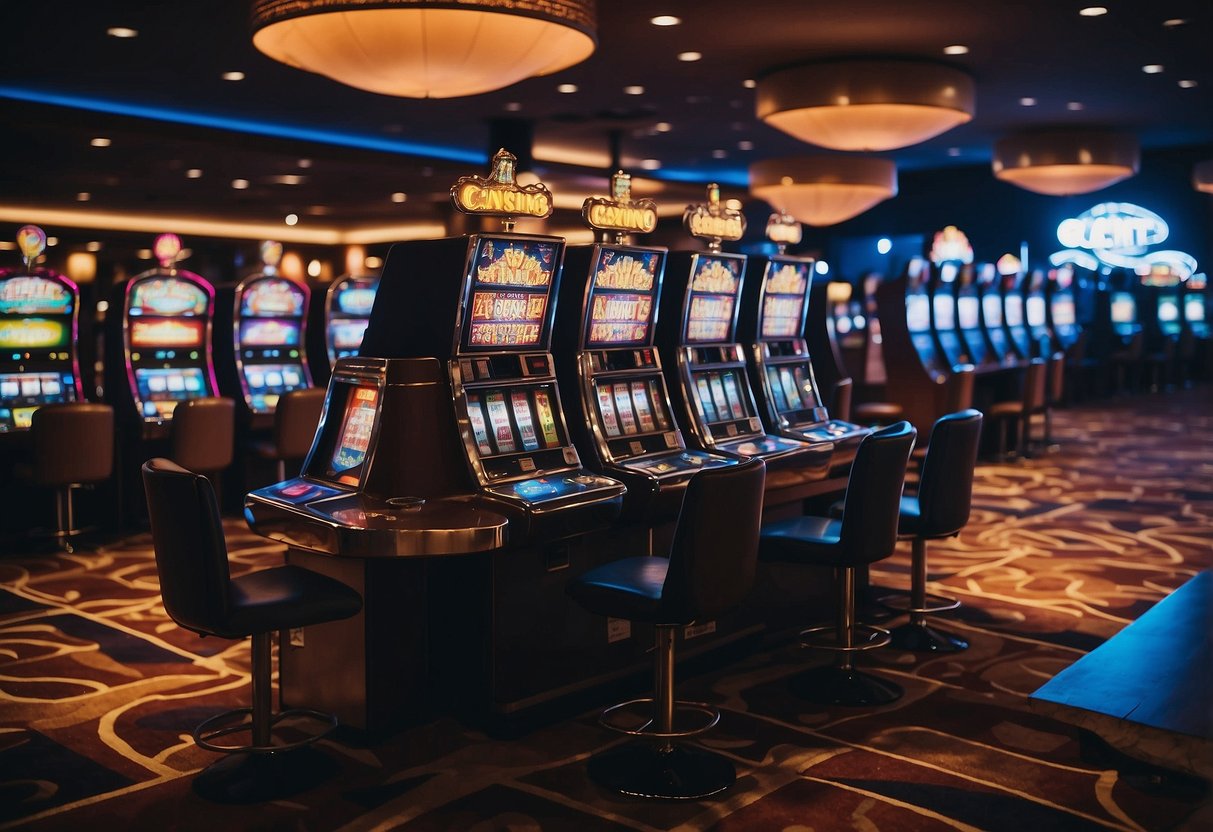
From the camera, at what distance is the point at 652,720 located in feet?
11.1

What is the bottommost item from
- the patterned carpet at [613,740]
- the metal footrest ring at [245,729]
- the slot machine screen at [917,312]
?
the patterned carpet at [613,740]

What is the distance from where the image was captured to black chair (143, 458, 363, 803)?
9.60ft

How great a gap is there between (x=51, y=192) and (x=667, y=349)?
12.0 meters

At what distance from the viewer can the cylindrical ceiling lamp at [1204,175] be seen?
1316cm

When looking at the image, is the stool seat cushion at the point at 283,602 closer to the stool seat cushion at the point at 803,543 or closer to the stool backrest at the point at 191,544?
the stool backrest at the point at 191,544

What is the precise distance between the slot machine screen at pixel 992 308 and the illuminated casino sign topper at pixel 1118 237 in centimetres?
548

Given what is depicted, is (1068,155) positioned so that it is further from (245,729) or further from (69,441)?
(245,729)

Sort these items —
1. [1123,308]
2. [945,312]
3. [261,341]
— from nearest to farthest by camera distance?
[261,341] → [945,312] → [1123,308]

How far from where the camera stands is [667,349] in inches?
187

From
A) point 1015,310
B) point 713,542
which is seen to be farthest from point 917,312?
point 713,542

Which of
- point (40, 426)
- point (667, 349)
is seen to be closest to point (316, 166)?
point (40, 426)

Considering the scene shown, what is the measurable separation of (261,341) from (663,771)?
541 cm

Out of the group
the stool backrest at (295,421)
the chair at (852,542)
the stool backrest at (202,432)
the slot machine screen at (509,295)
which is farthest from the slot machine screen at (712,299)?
the stool backrest at (202,432)

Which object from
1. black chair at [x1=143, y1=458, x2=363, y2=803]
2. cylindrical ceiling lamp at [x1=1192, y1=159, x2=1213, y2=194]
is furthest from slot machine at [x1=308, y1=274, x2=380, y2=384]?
cylindrical ceiling lamp at [x1=1192, y1=159, x2=1213, y2=194]
